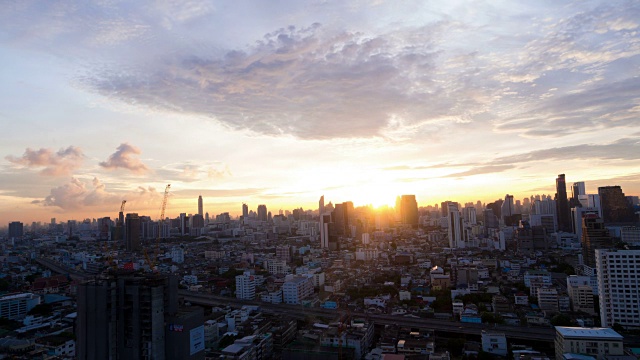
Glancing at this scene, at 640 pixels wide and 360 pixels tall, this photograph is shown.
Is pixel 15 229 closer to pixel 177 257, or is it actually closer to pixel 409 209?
pixel 177 257

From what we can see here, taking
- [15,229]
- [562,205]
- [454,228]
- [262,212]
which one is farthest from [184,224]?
[562,205]

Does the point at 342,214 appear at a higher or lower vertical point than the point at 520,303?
higher

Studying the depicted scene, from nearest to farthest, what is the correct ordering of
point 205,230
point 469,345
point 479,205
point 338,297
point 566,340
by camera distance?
point 566,340 < point 469,345 < point 338,297 < point 205,230 < point 479,205

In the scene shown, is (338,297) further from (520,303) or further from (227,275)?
(227,275)

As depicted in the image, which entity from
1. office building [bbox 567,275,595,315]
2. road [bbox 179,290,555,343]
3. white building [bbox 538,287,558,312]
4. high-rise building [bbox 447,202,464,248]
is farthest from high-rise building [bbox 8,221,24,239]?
office building [bbox 567,275,595,315]

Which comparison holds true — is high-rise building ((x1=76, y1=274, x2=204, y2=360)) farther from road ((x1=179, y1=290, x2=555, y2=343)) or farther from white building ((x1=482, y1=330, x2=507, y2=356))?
road ((x1=179, y1=290, x2=555, y2=343))

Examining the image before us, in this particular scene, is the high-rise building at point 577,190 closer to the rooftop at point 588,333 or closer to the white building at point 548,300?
the white building at point 548,300

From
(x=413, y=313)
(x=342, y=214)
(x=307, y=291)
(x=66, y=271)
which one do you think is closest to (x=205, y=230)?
(x=342, y=214)
